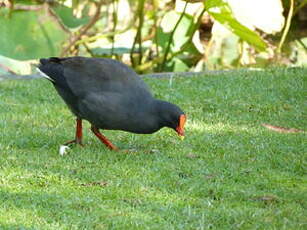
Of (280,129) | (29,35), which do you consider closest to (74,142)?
(280,129)

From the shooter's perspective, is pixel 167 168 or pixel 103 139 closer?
pixel 167 168

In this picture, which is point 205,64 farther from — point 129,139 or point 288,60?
point 129,139

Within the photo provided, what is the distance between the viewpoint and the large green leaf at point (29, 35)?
9.77m

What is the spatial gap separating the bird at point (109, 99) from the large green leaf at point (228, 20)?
2.88m

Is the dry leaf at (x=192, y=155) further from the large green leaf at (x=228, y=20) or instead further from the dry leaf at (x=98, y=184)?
the large green leaf at (x=228, y=20)

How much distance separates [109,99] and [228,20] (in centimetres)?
345

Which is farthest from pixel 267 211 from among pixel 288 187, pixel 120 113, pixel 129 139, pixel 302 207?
pixel 129 139

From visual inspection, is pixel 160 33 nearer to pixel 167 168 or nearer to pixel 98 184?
pixel 167 168

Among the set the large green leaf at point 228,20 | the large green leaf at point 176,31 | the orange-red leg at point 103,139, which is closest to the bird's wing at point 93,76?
the orange-red leg at point 103,139

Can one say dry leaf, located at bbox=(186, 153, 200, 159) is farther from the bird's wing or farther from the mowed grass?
the bird's wing

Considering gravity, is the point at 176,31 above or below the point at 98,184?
above

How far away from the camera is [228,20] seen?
9.30 meters

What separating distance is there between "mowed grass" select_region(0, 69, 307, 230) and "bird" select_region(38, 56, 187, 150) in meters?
0.27

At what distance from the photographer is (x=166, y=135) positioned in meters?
7.19
